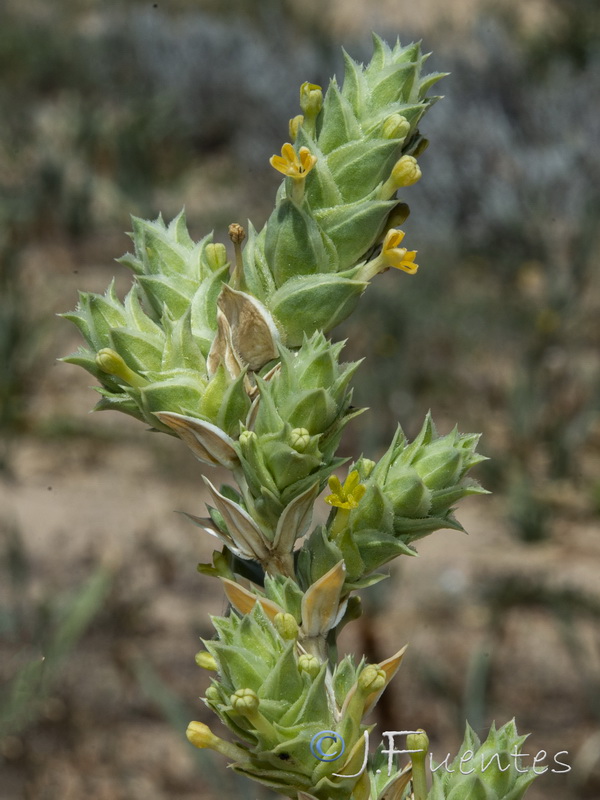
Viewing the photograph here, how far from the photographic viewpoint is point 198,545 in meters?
6.09

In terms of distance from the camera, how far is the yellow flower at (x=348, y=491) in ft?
3.45

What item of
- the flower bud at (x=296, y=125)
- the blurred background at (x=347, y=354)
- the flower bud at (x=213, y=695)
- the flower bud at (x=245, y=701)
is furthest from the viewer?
the blurred background at (x=347, y=354)

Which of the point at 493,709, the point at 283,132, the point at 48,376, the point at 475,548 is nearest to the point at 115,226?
the point at 283,132

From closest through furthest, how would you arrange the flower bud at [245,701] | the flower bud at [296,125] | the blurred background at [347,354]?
the flower bud at [245,701]
the flower bud at [296,125]
the blurred background at [347,354]

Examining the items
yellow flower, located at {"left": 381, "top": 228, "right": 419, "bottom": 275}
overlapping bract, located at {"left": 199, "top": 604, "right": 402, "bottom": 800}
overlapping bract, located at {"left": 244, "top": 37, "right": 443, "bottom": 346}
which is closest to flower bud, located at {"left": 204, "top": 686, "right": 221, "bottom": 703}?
overlapping bract, located at {"left": 199, "top": 604, "right": 402, "bottom": 800}

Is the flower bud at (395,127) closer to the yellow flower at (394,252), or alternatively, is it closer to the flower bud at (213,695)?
the yellow flower at (394,252)

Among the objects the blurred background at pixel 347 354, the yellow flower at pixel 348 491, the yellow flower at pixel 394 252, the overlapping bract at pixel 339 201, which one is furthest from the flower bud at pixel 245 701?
the blurred background at pixel 347 354

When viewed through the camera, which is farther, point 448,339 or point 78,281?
point 78,281

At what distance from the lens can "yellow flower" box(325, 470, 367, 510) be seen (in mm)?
1052

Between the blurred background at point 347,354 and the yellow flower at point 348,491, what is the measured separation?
825 millimetres

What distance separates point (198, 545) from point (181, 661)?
3.61ft

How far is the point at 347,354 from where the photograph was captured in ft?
25.8

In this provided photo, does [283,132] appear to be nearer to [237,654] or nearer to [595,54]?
[595,54]

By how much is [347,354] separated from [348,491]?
22.4ft
